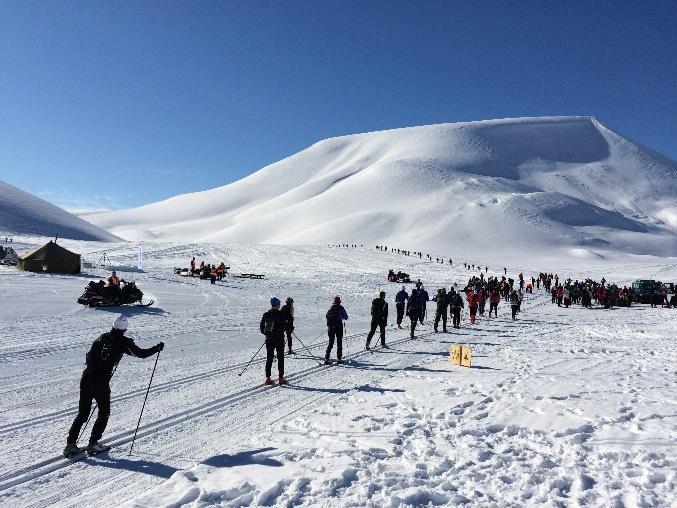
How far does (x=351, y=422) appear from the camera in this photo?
780cm

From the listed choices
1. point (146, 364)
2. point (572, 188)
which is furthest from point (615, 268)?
point (572, 188)

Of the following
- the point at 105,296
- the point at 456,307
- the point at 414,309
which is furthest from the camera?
the point at 105,296

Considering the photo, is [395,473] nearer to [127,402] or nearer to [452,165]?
[127,402]

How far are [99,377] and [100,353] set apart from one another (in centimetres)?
33

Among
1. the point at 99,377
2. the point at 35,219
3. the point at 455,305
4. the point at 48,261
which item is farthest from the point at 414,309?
the point at 35,219

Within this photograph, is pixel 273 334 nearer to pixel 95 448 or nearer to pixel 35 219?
pixel 95 448

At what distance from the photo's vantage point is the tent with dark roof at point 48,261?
34219 millimetres

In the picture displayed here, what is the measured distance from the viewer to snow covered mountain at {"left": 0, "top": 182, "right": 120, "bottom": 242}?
111 metres

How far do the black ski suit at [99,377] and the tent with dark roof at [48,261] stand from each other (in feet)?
106

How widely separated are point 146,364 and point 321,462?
6745 mm

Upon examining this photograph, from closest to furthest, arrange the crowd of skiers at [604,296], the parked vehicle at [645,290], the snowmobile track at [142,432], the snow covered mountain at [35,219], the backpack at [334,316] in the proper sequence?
1. the snowmobile track at [142,432]
2. the backpack at [334,316]
3. the crowd of skiers at [604,296]
4. the parked vehicle at [645,290]
5. the snow covered mountain at [35,219]

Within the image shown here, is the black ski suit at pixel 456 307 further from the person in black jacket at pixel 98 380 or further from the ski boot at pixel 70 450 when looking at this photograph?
the ski boot at pixel 70 450

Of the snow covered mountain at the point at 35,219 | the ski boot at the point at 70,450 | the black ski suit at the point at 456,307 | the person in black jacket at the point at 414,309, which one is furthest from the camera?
the snow covered mountain at the point at 35,219

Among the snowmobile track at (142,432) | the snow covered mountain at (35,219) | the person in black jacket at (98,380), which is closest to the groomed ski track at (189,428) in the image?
the snowmobile track at (142,432)
